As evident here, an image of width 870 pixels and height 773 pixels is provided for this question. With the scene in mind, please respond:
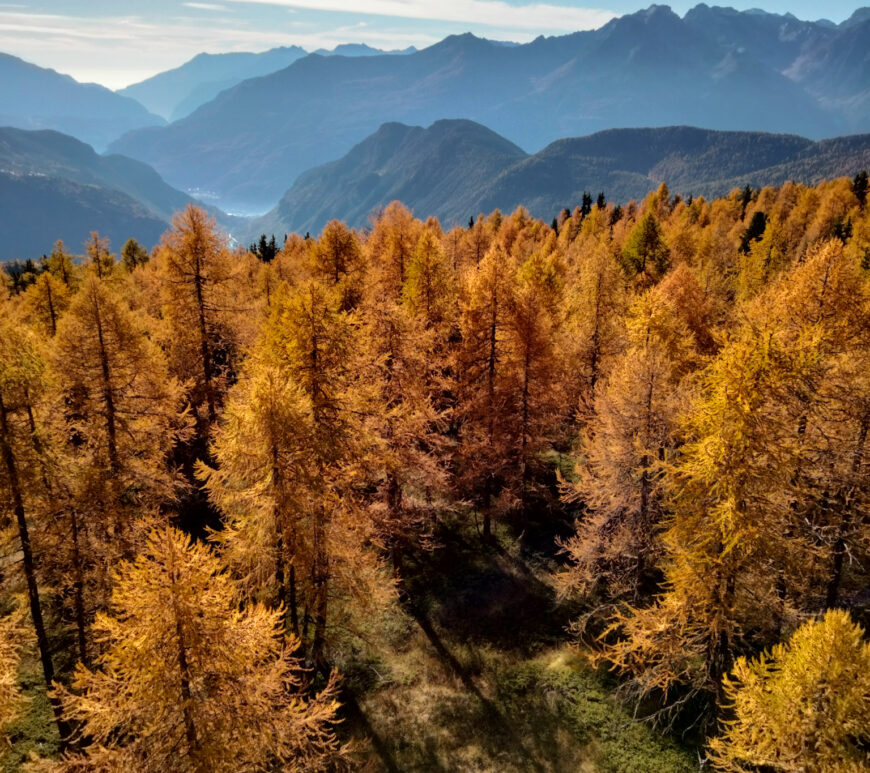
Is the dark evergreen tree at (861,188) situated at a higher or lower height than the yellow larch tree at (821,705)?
higher

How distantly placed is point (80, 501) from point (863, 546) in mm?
24428

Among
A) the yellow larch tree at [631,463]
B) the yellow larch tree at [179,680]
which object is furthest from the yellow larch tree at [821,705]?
the yellow larch tree at [179,680]

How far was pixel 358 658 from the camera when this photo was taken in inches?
814

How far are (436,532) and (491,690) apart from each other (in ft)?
31.6

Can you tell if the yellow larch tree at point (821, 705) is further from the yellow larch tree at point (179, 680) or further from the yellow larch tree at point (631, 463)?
the yellow larch tree at point (179, 680)

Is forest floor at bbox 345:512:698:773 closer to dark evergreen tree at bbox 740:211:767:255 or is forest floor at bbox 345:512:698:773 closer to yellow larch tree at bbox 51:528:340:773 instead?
yellow larch tree at bbox 51:528:340:773

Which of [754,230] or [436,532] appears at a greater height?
[754,230]

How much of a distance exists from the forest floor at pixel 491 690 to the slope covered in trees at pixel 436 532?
10cm

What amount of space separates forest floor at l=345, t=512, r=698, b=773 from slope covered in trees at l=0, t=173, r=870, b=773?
10 cm

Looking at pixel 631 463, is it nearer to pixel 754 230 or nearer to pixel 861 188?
pixel 754 230

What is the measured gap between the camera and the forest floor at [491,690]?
1631cm

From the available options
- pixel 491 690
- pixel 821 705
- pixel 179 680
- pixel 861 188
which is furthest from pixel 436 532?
pixel 861 188

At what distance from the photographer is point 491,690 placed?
18.9 m

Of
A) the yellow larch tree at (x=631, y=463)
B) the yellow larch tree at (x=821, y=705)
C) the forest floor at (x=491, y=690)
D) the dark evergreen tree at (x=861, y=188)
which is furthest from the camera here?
the dark evergreen tree at (x=861, y=188)
